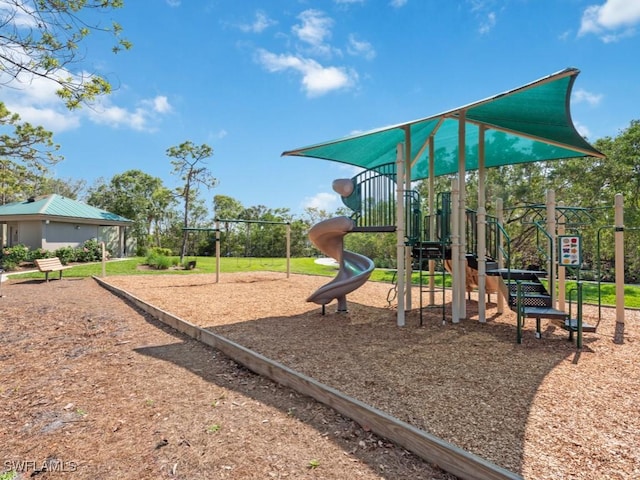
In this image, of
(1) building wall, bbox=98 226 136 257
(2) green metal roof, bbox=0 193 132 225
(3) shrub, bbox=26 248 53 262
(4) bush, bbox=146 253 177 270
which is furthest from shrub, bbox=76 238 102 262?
(4) bush, bbox=146 253 177 270

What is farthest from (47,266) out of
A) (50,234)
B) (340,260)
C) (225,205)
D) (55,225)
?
(225,205)

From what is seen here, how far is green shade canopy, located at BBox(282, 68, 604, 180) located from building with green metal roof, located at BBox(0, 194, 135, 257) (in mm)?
19676

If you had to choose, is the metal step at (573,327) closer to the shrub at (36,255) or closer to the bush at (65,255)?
→ the bush at (65,255)

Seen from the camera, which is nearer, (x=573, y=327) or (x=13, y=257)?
(x=573, y=327)

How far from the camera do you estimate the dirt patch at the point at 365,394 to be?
233 cm

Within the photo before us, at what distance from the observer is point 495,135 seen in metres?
7.91

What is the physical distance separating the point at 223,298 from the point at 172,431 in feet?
20.3

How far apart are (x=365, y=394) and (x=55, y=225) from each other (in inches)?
934

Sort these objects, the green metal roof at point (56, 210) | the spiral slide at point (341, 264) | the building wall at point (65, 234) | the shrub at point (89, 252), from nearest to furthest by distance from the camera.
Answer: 1. the spiral slide at point (341, 264)
2. the shrub at point (89, 252)
3. the building wall at point (65, 234)
4. the green metal roof at point (56, 210)

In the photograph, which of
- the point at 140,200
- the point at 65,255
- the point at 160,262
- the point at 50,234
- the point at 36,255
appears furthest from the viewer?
the point at 140,200

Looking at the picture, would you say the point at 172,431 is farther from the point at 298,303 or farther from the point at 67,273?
the point at 67,273

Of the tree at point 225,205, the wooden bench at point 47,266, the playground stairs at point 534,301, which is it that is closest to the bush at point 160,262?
the wooden bench at point 47,266

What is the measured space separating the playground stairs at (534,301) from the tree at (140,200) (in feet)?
96.1

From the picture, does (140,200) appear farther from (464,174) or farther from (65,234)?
(464,174)
